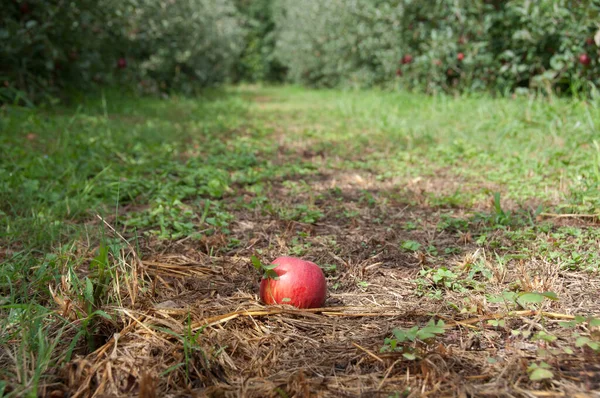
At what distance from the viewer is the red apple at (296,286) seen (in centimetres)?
179

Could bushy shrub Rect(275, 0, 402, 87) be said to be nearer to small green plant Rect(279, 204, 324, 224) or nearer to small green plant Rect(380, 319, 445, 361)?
small green plant Rect(279, 204, 324, 224)

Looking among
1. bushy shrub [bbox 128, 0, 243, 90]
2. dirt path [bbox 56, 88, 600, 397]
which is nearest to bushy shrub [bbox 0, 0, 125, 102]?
bushy shrub [bbox 128, 0, 243, 90]

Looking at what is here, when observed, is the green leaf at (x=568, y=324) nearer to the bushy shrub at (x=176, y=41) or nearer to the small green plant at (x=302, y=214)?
the small green plant at (x=302, y=214)

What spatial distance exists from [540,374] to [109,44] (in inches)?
333

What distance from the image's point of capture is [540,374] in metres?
1.31

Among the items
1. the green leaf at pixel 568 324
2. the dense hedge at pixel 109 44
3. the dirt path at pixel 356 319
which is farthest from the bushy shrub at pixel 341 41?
the green leaf at pixel 568 324

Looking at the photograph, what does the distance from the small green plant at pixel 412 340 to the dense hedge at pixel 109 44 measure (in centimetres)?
419

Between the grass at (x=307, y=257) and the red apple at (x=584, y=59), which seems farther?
the red apple at (x=584, y=59)

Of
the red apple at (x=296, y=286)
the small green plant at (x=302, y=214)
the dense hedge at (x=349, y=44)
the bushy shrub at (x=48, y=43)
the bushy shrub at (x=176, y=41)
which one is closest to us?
the red apple at (x=296, y=286)

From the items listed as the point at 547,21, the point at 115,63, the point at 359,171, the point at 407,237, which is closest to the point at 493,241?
the point at 407,237

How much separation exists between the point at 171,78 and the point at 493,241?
29.6 feet

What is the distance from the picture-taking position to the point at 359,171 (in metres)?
4.07

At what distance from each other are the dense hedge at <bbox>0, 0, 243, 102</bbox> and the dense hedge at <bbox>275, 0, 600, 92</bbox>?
324 cm

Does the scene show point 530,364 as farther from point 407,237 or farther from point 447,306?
point 407,237
